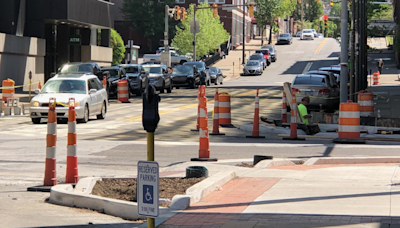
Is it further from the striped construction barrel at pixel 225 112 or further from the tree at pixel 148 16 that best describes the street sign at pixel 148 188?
the tree at pixel 148 16

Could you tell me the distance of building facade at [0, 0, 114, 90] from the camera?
137ft

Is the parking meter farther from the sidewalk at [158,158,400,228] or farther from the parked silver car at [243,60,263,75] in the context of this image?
the parked silver car at [243,60,263,75]

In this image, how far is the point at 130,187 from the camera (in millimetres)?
9562

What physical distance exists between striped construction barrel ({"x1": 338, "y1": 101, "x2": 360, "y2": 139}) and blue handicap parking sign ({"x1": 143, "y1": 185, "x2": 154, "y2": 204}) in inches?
462

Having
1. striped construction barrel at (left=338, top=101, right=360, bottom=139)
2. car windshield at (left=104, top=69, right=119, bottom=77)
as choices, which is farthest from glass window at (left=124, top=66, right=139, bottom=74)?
striped construction barrel at (left=338, top=101, right=360, bottom=139)

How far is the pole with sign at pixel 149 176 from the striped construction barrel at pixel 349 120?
11.5 m

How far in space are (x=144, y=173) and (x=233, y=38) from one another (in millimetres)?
99803

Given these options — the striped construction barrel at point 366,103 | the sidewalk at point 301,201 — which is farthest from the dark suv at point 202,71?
the sidewalk at point 301,201

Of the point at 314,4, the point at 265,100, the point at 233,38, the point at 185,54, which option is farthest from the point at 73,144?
the point at 314,4

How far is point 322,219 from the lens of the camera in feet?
24.3

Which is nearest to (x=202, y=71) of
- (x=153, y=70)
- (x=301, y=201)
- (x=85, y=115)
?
(x=153, y=70)

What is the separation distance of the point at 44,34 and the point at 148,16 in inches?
2030

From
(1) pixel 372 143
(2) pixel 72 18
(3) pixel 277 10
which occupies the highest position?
(3) pixel 277 10

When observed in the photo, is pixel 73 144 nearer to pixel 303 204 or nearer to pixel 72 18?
pixel 303 204
